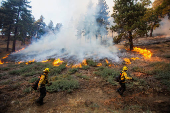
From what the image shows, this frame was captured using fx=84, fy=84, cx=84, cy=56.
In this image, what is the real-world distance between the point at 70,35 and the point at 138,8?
2079 centimetres

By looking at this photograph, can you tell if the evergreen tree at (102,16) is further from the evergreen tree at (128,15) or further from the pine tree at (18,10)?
the pine tree at (18,10)

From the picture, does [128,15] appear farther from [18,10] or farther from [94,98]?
[18,10]

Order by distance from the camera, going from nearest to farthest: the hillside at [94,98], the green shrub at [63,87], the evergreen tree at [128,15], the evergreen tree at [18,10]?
the hillside at [94,98] → the green shrub at [63,87] → the evergreen tree at [128,15] → the evergreen tree at [18,10]

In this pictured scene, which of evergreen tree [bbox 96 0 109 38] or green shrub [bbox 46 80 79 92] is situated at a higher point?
evergreen tree [bbox 96 0 109 38]

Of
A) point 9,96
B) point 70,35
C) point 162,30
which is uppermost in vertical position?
point 162,30

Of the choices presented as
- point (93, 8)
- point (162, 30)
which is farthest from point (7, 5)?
point (162, 30)

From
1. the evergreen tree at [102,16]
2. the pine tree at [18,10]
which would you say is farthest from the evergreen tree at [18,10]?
the evergreen tree at [102,16]

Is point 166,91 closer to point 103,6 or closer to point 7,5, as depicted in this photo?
point 103,6

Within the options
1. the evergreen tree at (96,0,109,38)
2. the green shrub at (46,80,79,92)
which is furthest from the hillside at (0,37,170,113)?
the evergreen tree at (96,0,109,38)

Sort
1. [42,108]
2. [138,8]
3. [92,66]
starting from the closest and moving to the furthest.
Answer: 1. [42,108]
2. [92,66]
3. [138,8]

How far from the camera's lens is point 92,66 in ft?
35.2

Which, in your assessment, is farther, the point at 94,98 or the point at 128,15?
the point at 128,15

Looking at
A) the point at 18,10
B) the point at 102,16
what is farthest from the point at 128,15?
the point at 18,10

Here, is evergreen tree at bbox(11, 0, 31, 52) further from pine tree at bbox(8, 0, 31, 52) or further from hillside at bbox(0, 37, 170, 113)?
hillside at bbox(0, 37, 170, 113)
